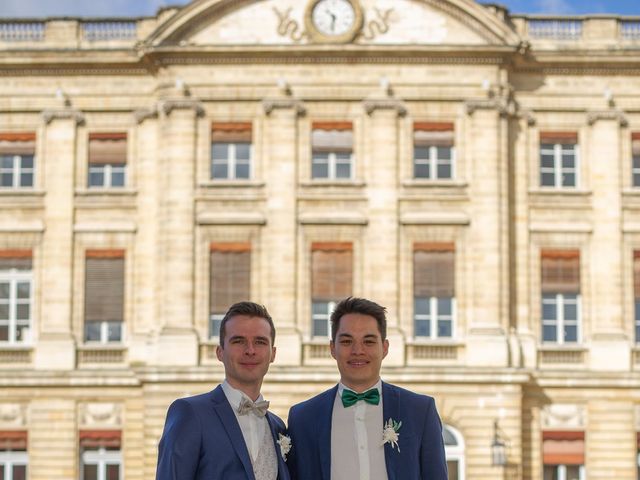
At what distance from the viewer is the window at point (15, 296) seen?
1150 inches

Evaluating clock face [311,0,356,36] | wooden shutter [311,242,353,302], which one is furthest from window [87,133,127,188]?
clock face [311,0,356,36]

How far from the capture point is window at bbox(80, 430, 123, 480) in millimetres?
28656

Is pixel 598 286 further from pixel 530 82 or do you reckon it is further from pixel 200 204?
pixel 200 204

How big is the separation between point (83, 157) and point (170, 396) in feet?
18.7

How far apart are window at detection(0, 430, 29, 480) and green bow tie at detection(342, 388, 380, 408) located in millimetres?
22648

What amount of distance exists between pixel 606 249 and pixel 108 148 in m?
11.0

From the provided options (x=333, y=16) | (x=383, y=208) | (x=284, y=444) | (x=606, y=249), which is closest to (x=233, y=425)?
(x=284, y=444)

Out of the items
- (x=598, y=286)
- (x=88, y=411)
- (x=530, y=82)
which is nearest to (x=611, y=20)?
(x=530, y=82)

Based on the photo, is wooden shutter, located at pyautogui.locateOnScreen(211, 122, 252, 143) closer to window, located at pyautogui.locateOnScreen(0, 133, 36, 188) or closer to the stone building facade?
the stone building facade

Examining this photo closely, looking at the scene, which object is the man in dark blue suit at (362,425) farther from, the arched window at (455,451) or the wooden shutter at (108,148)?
the wooden shutter at (108,148)

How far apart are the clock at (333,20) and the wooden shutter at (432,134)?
2420 mm

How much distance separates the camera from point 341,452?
7230 millimetres

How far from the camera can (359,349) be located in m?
7.25

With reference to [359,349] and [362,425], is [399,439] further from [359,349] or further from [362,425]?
[359,349]
